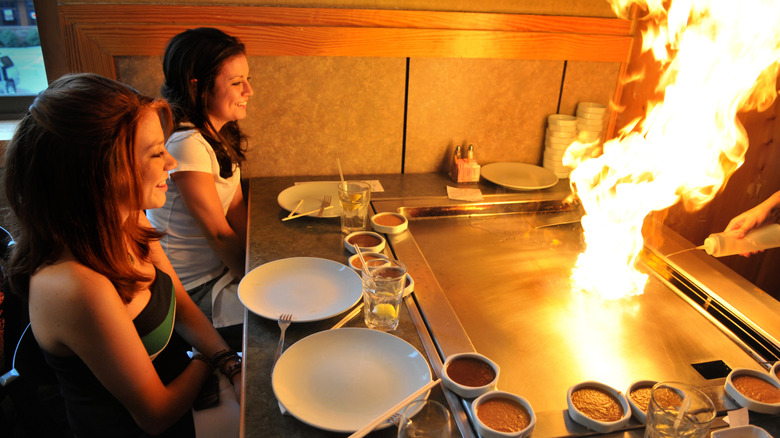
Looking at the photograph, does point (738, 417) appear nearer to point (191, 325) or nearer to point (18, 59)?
point (191, 325)

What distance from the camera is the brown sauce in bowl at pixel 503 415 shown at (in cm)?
Answer: 95

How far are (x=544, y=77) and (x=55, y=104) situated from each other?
80.3 inches

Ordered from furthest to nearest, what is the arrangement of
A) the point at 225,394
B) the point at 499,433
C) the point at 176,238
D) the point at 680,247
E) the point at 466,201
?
the point at 466,201
the point at 176,238
the point at 680,247
the point at 225,394
the point at 499,433

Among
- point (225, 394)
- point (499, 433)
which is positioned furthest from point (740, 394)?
point (225, 394)

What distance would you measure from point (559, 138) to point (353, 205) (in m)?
1.26

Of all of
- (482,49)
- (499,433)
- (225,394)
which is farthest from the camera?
(482,49)

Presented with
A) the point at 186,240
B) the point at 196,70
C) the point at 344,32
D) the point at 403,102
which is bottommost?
the point at 186,240

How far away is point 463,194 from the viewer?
7.11ft

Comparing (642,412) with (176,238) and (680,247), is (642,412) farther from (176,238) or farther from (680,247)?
(176,238)

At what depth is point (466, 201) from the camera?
2.11 m

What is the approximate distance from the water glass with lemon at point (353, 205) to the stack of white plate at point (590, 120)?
51.5 inches

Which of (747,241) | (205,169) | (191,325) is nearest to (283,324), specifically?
(191,325)

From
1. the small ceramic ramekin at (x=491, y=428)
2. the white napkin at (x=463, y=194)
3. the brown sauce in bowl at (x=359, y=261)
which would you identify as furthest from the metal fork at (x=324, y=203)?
the small ceramic ramekin at (x=491, y=428)

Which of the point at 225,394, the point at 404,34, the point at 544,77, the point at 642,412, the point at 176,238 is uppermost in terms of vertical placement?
the point at 404,34
